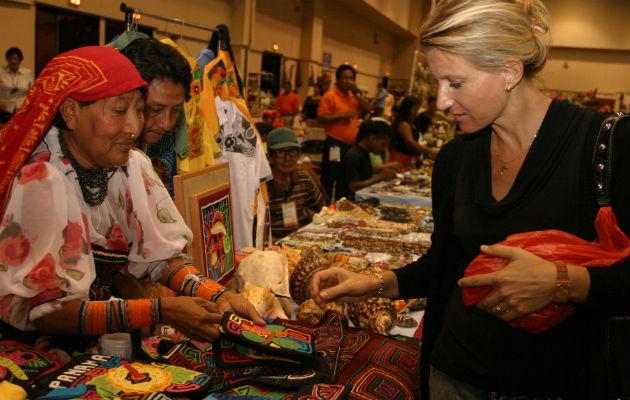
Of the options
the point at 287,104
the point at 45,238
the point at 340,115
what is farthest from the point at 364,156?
the point at 287,104

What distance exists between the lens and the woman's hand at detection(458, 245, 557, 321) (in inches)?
44.3

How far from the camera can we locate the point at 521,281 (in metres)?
1.13

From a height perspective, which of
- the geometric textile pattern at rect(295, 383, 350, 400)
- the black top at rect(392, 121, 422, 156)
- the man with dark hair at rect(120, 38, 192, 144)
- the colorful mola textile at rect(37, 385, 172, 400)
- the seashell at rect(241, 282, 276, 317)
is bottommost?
the seashell at rect(241, 282, 276, 317)

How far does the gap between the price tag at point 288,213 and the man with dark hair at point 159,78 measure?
191 centimetres

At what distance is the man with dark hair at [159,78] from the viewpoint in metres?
1.87

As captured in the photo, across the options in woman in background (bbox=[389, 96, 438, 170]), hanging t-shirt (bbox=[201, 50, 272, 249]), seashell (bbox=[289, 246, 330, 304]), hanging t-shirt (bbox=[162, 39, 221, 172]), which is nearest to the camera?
seashell (bbox=[289, 246, 330, 304])

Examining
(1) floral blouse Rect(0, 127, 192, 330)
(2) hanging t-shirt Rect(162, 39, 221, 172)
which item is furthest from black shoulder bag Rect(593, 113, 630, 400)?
(2) hanging t-shirt Rect(162, 39, 221, 172)

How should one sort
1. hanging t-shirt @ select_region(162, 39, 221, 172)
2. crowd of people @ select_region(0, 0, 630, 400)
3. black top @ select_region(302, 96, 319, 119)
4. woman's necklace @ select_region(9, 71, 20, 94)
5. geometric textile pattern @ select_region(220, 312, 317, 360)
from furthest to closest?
1. black top @ select_region(302, 96, 319, 119)
2. woman's necklace @ select_region(9, 71, 20, 94)
3. hanging t-shirt @ select_region(162, 39, 221, 172)
4. geometric textile pattern @ select_region(220, 312, 317, 360)
5. crowd of people @ select_region(0, 0, 630, 400)

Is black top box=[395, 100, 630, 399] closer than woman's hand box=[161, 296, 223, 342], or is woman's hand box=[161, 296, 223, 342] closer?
black top box=[395, 100, 630, 399]

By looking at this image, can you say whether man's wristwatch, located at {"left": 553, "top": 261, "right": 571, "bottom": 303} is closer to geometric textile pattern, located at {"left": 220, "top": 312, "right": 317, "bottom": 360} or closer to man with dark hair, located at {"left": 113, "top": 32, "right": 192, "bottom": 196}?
geometric textile pattern, located at {"left": 220, "top": 312, "right": 317, "bottom": 360}

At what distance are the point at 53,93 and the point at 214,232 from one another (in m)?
1.03

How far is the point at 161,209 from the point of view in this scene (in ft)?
6.06

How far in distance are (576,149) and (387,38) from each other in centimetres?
2094

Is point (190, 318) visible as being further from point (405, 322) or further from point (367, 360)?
point (405, 322)
